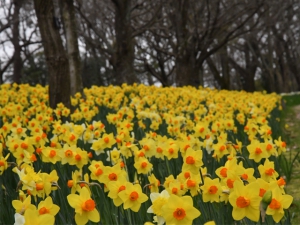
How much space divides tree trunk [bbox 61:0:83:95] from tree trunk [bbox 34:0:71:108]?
2052 mm

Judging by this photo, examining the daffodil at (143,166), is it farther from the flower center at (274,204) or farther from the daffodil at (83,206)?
the flower center at (274,204)

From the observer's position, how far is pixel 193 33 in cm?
1394

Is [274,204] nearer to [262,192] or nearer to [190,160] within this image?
[262,192]

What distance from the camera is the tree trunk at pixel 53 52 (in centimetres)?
550

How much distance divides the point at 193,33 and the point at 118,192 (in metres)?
12.8

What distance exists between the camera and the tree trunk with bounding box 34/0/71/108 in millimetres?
5504

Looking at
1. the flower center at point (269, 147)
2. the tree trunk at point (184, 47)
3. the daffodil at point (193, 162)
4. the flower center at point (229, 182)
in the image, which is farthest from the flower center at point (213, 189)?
the tree trunk at point (184, 47)

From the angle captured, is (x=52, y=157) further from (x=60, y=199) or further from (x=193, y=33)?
(x=193, y=33)

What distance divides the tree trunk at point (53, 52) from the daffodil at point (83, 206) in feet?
13.7

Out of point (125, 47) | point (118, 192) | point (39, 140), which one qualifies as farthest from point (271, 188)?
point (125, 47)

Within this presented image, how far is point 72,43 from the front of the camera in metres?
7.81

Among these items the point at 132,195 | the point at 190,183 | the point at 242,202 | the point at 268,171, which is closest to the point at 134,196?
the point at 132,195

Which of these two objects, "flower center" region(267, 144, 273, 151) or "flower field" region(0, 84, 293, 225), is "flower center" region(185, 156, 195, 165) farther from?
"flower center" region(267, 144, 273, 151)

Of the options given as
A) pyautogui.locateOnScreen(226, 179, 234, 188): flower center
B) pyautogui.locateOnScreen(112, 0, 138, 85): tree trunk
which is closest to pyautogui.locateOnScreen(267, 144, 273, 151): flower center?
pyautogui.locateOnScreen(226, 179, 234, 188): flower center
